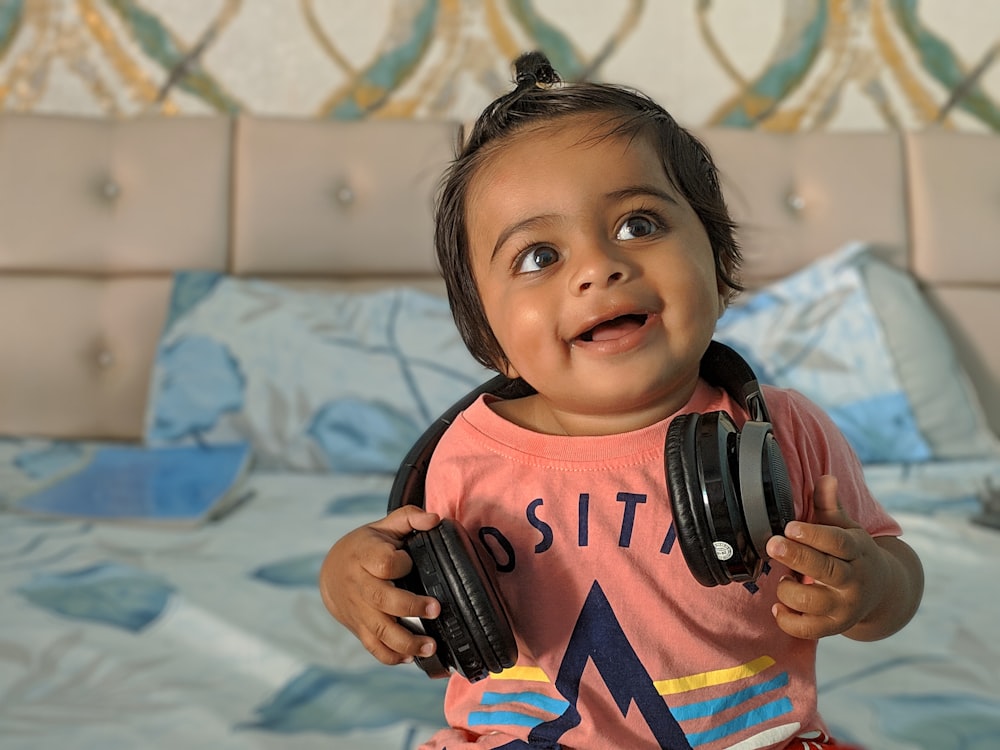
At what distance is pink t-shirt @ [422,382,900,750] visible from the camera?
0.72 metres

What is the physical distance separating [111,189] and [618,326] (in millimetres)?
1773

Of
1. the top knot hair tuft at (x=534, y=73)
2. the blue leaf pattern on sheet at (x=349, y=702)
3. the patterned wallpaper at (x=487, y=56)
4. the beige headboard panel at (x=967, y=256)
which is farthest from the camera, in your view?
the patterned wallpaper at (x=487, y=56)

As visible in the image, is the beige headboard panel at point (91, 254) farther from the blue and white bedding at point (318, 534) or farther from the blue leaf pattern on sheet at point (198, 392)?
the blue leaf pattern on sheet at point (198, 392)

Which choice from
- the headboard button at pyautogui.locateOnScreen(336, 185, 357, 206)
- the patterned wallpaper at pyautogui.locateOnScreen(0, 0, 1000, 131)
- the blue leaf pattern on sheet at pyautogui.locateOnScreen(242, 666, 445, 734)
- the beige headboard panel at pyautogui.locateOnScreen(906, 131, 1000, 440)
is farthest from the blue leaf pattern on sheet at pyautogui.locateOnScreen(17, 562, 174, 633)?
the beige headboard panel at pyautogui.locateOnScreen(906, 131, 1000, 440)

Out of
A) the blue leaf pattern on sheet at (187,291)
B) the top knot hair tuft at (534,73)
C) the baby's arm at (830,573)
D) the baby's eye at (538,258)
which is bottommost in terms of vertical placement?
the blue leaf pattern on sheet at (187,291)

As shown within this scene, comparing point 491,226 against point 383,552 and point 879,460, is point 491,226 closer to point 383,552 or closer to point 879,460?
point 383,552

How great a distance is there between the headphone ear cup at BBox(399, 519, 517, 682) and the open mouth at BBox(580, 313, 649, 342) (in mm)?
180

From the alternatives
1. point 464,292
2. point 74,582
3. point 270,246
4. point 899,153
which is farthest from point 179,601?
point 899,153

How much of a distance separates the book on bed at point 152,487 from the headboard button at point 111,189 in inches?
25.1

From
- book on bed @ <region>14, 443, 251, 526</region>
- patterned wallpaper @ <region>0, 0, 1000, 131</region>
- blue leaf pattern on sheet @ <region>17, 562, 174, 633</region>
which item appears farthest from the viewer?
patterned wallpaper @ <region>0, 0, 1000, 131</region>

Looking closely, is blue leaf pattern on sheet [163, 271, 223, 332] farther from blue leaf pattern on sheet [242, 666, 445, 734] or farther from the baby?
the baby

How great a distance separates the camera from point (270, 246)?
2.15m

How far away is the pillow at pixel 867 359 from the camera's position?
1780 millimetres

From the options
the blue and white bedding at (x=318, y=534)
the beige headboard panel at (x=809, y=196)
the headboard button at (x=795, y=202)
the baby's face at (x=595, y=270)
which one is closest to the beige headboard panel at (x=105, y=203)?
the blue and white bedding at (x=318, y=534)
